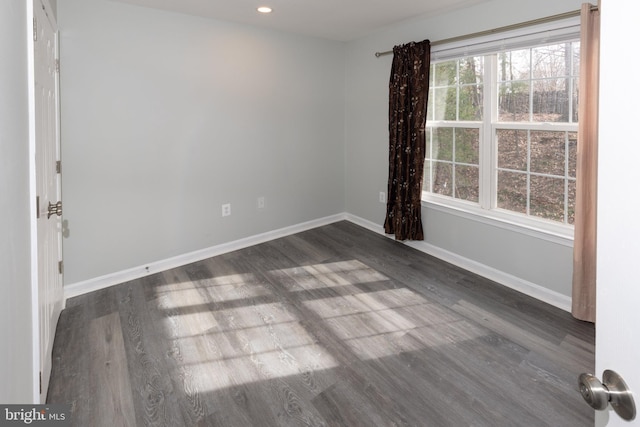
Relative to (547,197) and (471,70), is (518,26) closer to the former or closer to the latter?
(471,70)

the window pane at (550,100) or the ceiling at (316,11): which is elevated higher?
the ceiling at (316,11)

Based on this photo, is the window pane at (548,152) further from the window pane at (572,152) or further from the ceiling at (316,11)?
the ceiling at (316,11)

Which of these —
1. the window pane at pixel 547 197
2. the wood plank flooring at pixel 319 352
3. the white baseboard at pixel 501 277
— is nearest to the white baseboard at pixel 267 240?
the white baseboard at pixel 501 277

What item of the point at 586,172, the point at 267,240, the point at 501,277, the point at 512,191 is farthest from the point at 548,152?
the point at 267,240

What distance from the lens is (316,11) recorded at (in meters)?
3.55

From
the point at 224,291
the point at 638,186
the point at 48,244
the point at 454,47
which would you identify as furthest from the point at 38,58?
the point at 454,47

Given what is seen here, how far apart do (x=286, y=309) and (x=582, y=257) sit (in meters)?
2.07

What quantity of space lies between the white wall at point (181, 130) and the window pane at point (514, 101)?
86.1 inches

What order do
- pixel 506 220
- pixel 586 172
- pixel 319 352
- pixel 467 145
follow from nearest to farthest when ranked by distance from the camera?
pixel 319 352 < pixel 586 172 < pixel 506 220 < pixel 467 145

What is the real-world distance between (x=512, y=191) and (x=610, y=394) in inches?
116

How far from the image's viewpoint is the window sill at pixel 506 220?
294 centimetres

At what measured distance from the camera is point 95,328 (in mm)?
2672

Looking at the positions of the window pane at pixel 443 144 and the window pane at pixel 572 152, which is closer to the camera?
the window pane at pixel 572 152

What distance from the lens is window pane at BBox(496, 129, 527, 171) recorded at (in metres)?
3.21
